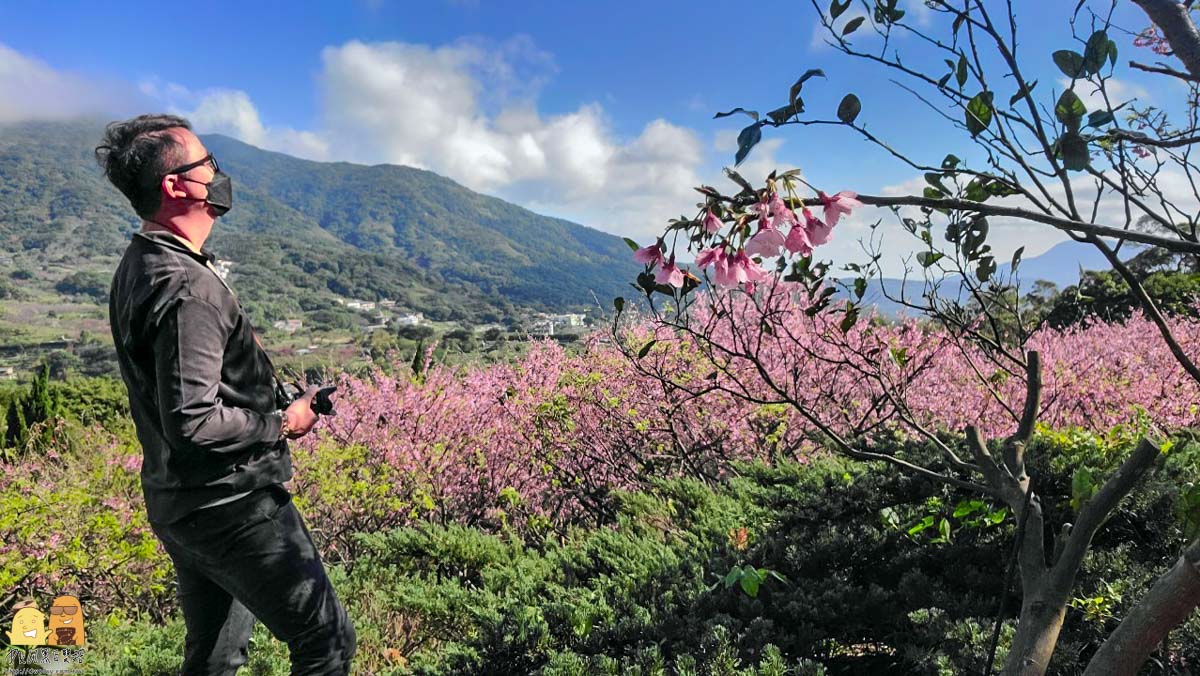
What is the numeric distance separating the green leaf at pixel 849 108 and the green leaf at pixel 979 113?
0.19 m

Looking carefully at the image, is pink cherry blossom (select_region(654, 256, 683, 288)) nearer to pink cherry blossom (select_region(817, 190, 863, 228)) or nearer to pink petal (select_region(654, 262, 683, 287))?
pink petal (select_region(654, 262, 683, 287))

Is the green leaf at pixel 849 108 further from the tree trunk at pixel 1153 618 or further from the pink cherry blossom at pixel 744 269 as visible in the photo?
the tree trunk at pixel 1153 618

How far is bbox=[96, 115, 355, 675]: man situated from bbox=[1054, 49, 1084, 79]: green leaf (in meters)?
1.82

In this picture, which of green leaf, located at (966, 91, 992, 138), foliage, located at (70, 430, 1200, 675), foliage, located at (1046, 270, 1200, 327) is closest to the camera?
green leaf, located at (966, 91, 992, 138)

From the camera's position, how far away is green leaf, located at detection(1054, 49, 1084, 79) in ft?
3.38

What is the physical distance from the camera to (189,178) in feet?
5.37

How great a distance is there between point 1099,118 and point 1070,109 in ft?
0.26

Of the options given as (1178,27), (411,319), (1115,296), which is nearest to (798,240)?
(1178,27)

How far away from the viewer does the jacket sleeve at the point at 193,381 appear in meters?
1.45

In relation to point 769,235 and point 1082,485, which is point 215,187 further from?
point 1082,485

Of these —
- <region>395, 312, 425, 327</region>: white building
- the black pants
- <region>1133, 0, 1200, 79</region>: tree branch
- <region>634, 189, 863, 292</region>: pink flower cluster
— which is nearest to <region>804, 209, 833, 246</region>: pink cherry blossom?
<region>634, 189, 863, 292</region>: pink flower cluster

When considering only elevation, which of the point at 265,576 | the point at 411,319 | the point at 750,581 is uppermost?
the point at 750,581

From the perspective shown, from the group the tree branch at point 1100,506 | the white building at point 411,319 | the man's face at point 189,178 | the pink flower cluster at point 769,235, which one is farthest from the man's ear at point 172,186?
the white building at point 411,319

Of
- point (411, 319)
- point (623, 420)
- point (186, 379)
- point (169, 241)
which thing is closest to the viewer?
point (186, 379)
